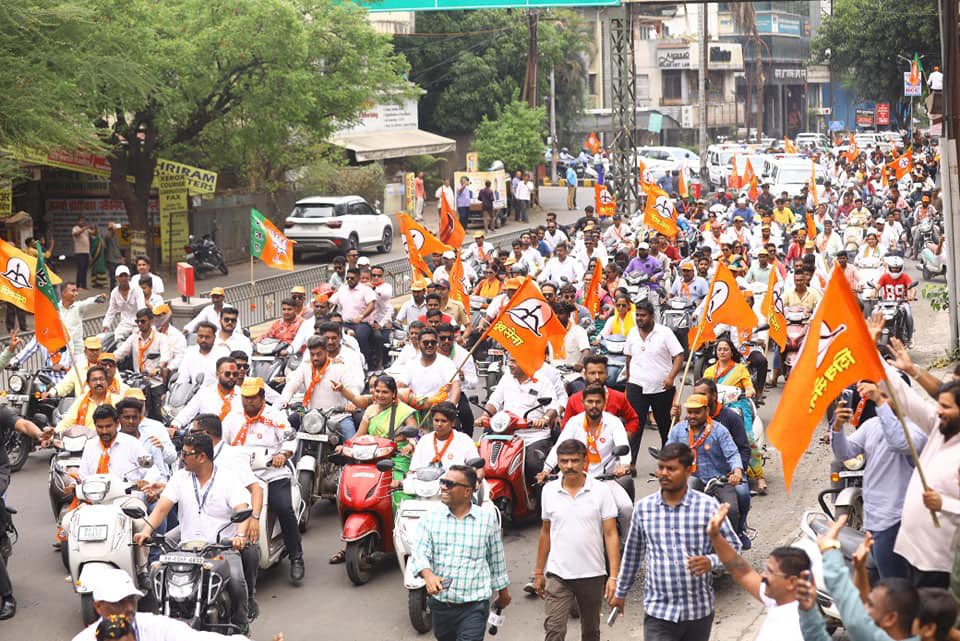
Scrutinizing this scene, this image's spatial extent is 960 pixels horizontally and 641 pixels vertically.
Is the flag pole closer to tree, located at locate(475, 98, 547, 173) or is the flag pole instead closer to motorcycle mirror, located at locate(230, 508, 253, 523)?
motorcycle mirror, located at locate(230, 508, 253, 523)

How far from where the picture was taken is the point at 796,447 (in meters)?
6.81

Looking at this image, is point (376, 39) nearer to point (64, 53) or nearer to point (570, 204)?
point (64, 53)

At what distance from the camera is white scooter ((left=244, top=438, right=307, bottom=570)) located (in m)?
10.3

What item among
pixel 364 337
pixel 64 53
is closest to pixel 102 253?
pixel 64 53

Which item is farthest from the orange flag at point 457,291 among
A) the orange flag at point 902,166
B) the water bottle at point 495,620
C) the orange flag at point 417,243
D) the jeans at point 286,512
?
the orange flag at point 902,166

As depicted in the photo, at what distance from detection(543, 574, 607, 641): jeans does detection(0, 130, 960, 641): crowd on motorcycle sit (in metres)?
0.01

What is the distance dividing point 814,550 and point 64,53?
66.4ft

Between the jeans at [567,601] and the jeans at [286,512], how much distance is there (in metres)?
2.95

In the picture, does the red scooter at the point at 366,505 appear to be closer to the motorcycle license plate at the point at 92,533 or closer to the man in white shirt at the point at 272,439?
the man in white shirt at the point at 272,439

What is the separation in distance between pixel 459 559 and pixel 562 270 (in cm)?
1324

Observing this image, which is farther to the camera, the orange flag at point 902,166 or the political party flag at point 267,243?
the orange flag at point 902,166

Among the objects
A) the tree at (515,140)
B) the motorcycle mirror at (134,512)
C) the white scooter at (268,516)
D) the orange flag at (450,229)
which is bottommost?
the white scooter at (268,516)

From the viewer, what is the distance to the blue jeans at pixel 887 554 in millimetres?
7867

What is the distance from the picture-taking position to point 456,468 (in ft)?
25.0
